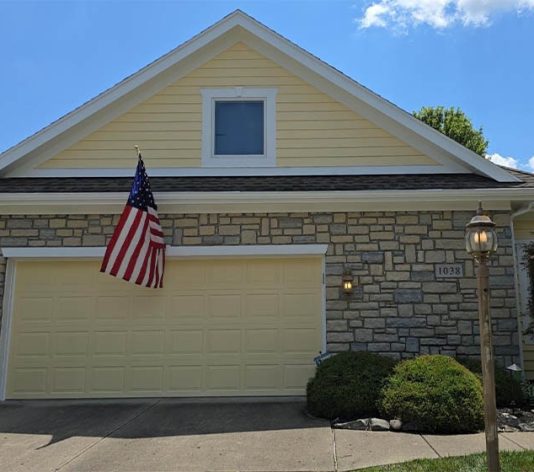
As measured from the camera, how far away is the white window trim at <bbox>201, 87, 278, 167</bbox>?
9297mm

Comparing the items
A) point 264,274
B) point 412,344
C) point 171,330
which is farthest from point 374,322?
point 171,330

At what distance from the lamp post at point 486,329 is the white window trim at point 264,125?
5086mm

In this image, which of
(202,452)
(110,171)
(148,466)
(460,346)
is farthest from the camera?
(110,171)

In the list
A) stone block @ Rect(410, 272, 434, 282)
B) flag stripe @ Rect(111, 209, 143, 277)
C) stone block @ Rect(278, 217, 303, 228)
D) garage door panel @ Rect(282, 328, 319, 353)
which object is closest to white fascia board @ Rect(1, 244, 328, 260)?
stone block @ Rect(278, 217, 303, 228)

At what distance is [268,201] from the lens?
8.19 meters

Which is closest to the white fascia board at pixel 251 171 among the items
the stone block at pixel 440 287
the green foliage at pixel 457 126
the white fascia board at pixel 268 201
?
the white fascia board at pixel 268 201

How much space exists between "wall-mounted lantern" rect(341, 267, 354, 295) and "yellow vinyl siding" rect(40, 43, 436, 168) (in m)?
2.17

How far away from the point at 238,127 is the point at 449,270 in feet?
14.7

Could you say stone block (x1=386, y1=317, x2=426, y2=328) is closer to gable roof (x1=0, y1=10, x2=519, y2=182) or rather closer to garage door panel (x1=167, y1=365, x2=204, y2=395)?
gable roof (x1=0, y1=10, x2=519, y2=182)

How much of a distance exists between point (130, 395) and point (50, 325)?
1719 mm

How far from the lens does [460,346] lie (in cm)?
798

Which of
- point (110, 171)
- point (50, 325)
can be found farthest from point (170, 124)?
point (50, 325)

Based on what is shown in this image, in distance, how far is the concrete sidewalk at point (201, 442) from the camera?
501 centimetres

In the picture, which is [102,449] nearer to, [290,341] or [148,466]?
[148,466]
